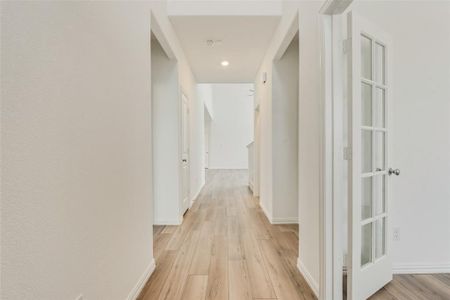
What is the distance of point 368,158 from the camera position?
1.87 metres

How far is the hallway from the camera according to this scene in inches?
74.5

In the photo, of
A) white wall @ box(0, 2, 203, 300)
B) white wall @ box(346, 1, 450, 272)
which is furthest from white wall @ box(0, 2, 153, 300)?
white wall @ box(346, 1, 450, 272)

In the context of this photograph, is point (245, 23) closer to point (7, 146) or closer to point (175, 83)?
point (175, 83)

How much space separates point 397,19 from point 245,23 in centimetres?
149

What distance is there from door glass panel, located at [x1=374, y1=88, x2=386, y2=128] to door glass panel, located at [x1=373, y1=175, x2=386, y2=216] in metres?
0.39

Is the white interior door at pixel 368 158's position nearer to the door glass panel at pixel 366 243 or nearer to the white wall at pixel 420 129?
the door glass panel at pixel 366 243

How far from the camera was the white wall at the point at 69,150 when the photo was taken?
78 cm

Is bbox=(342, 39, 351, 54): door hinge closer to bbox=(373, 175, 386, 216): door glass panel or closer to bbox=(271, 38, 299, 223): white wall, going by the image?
bbox=(373, 175, 386, 216): door glass panel

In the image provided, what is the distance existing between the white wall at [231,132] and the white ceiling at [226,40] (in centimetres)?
769

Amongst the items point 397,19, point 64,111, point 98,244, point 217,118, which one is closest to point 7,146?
point 64,111

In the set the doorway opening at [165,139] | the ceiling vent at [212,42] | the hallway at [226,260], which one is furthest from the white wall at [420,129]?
the doorway opening at [165,139]

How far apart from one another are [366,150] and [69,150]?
1801 millimetres

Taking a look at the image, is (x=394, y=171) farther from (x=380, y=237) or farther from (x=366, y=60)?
(x=366, y=60)

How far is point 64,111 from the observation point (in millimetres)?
1020
